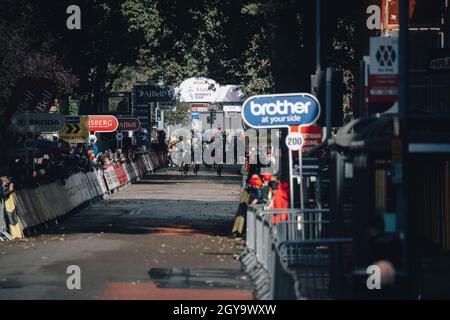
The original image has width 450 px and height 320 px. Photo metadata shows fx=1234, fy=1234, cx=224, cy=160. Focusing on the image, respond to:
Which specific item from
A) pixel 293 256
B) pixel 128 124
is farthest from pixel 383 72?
pixel 128 124

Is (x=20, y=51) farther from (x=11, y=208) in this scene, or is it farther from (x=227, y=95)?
(x=227, y=95)

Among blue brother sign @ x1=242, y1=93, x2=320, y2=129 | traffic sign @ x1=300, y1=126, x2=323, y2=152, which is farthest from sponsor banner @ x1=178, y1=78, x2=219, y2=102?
blue brother sign @ x1=242, y1=93, x2=320, y2=129

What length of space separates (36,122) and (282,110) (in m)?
11.9

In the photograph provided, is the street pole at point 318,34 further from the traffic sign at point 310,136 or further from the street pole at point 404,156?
the street pole at point 404,156

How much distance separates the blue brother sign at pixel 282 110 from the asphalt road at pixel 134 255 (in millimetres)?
2613

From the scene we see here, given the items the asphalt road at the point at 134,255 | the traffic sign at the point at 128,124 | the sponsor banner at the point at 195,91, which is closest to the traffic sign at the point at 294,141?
the asphalt road at the point at 134,255

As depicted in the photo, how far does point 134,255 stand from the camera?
23.1 m

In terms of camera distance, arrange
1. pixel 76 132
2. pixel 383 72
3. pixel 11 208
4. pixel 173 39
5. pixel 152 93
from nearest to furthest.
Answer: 1. pixel 383 72
2. pixel 11 208
3. pixel 76 132
4. pixel 173 39
5. pixel 152 93

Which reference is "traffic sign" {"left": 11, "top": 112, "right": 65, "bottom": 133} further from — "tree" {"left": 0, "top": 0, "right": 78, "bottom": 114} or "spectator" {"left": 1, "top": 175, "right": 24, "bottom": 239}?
"tree" {"left": 0, "top": 0, "right": 78, "bottom": 114}

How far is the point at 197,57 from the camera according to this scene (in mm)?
66000

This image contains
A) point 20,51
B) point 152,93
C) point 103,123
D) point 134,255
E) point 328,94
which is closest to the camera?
point 134,255

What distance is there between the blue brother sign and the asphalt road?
261 centimetres
